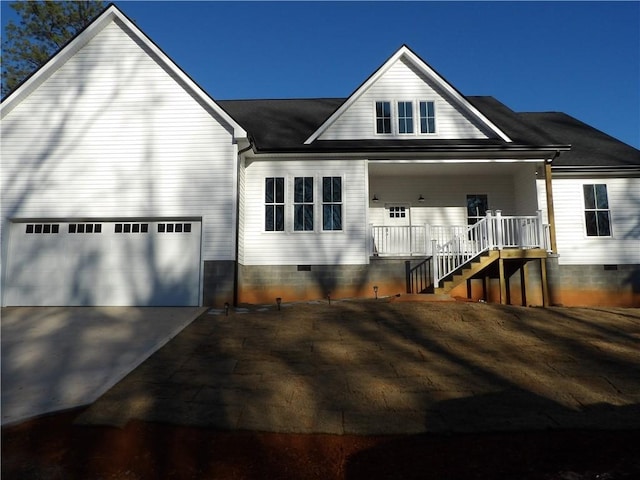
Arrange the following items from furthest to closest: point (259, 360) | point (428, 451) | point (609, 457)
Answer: point (259, 360) → point (428, 451) → point (609, 457)

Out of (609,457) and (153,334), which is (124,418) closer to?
(153,334)

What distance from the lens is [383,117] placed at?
1446 centimetres

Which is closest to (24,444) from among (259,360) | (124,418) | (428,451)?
(124,418)

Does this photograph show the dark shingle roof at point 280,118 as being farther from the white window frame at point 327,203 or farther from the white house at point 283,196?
the white window frame at point 327,203

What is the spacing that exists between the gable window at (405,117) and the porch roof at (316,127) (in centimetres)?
53

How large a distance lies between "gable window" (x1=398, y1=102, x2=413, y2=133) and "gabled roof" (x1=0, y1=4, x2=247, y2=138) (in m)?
5.07

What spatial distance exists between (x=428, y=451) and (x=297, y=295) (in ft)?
28.3

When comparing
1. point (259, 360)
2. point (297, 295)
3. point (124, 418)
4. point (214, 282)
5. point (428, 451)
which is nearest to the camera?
point (428, 451)

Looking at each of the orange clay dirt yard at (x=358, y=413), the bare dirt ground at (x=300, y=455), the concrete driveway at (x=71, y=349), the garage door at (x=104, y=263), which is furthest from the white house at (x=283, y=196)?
the bare dirt ground at (x=300, y=455)

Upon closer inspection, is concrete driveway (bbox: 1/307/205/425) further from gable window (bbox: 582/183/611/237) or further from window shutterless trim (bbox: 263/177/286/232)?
gable window (bbox: 582/183/611/237)

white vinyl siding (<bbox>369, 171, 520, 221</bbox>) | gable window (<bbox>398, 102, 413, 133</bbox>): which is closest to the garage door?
white vinyl siding (<bbox>369, 171, 520, 221</bbox>)

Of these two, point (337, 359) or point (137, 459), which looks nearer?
point (137, 459)

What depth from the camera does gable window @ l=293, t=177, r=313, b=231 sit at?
13273mm

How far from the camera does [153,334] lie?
28.9 feet
